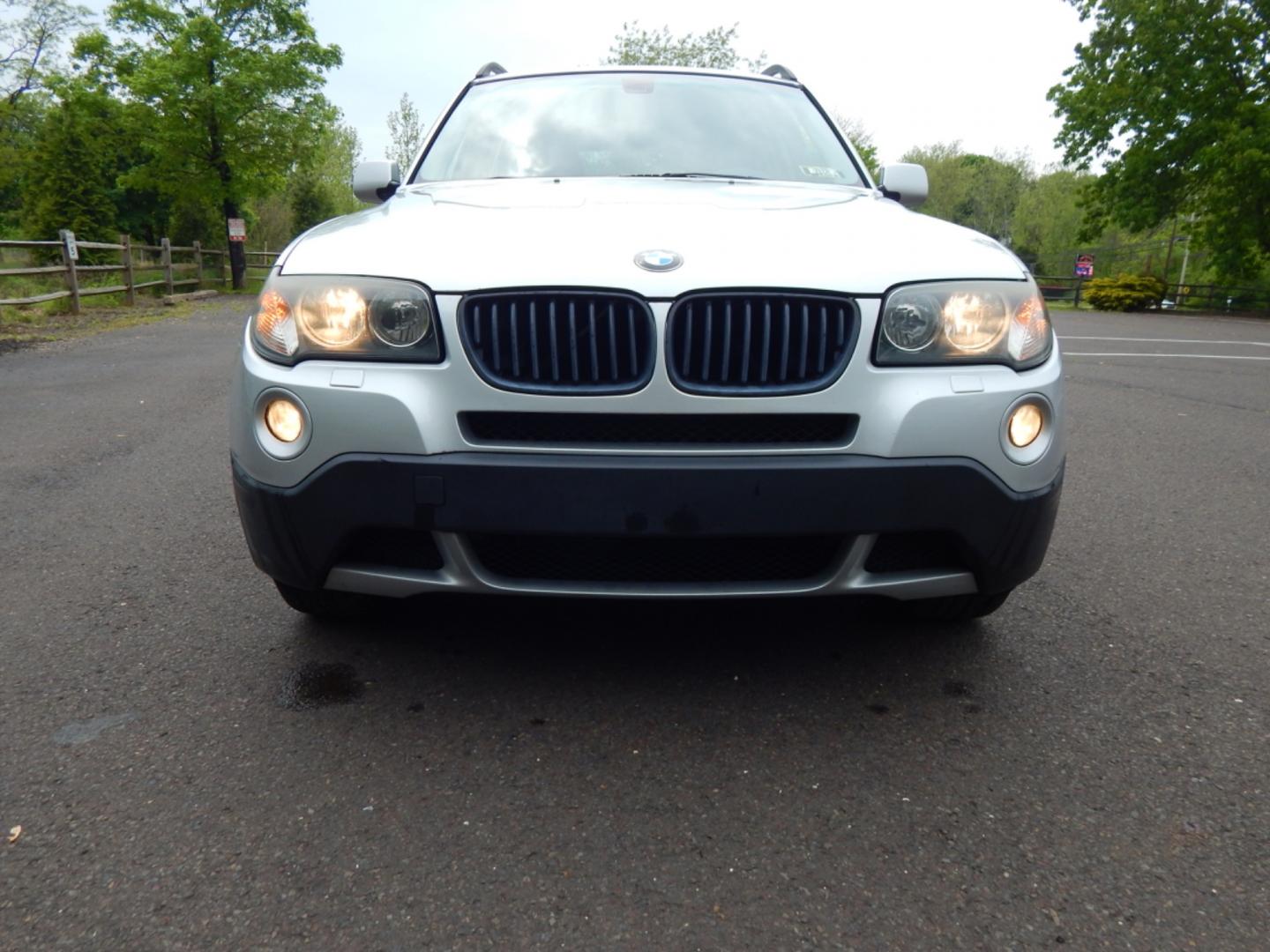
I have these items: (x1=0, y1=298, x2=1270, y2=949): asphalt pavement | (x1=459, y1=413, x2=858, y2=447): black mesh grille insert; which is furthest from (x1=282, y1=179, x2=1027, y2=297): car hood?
(x1=0, y1=298, x2=1270, y2=949): asphalt pavement

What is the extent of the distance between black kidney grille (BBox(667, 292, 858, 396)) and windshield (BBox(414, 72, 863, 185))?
1.37m

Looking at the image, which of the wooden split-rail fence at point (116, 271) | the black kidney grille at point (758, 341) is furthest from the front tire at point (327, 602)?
the wooden split-rail fence at point (116, 271)

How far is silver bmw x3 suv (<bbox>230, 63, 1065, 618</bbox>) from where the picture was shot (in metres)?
2.06

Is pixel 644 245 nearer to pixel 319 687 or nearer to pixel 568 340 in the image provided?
pixel 568 340

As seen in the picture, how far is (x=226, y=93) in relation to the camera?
27.9 meters

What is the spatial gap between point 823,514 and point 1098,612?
148 cm

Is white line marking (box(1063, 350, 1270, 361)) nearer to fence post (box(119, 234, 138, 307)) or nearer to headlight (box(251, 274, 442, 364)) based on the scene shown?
headlight (box(251, 274, 442, 364))

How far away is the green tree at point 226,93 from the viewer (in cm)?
2820

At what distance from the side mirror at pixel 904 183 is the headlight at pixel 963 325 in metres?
1.36

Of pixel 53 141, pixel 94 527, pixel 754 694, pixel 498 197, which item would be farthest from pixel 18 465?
pixel 53 141

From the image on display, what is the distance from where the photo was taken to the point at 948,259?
7.59 ft

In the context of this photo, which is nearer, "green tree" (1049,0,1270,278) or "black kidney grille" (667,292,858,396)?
"black kidney grille" (667,292,858,396)

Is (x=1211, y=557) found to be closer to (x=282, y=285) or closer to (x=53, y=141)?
(x=282, y=285)

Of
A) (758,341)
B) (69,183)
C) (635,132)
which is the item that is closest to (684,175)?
(635,132)
